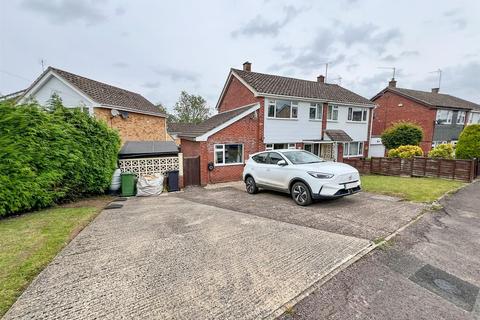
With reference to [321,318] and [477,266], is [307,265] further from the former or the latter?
[477,266]

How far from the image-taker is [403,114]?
23188 mm

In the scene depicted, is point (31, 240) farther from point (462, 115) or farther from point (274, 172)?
point (462, 115)

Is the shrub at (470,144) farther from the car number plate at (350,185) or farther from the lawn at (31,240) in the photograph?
the lawn at (31,240)

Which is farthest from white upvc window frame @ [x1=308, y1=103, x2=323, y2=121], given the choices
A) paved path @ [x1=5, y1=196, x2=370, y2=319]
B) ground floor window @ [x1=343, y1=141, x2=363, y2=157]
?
paved path @ [x1=5, y1=196, x2=370, y2=319]

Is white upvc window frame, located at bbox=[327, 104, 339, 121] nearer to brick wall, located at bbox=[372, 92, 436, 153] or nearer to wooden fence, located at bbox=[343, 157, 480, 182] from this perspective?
wooden fence, located at bbox=[343, 157, 480, 182]

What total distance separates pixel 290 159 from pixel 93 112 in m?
10.7

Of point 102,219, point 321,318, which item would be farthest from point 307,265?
point 102,219

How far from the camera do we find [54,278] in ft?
9.68

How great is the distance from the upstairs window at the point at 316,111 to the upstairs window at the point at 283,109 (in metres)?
1.38

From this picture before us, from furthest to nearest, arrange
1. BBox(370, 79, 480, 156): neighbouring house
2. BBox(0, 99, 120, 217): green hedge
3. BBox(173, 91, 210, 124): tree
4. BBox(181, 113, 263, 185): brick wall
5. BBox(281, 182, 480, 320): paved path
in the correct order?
BBox(173, 91, 210, 124): tree
BBox(370, 79, 480, 156): neighbouring house
BBox(181, 113, 263, 185): brick wall
BBox(0, 99, 120, 217): green hedge
BBox(281, 182, 480, 320): paved path

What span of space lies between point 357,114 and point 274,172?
514 inches

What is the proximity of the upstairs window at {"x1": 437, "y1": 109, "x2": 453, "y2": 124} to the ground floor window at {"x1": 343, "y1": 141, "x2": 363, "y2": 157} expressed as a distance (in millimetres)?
11504

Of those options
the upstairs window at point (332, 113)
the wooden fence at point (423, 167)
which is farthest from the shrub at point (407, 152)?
the upstairs window at point (332, 113)

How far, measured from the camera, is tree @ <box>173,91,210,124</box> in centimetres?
4153
